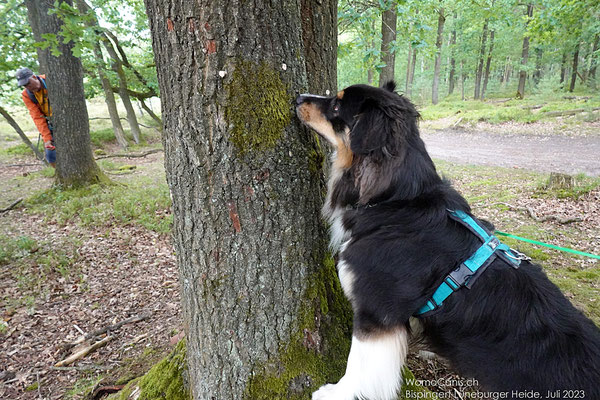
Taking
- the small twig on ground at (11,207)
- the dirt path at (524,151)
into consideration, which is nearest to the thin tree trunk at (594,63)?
the dirt path at (524,151)

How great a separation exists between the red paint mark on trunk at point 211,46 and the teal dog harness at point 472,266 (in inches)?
71.0

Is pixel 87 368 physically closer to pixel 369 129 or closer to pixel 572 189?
Result: pixel 369 129

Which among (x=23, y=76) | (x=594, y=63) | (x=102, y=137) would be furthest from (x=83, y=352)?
(x=594, y=63)

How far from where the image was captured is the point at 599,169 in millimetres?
9594

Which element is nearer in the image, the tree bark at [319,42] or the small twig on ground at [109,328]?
the tree bark at [319,42]

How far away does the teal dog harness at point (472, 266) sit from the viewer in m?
1.92

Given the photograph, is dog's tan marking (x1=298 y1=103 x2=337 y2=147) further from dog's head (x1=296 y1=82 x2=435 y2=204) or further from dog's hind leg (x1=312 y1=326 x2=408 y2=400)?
dog's hind leg (x1=312 y1=326 x2=408 y2=400)

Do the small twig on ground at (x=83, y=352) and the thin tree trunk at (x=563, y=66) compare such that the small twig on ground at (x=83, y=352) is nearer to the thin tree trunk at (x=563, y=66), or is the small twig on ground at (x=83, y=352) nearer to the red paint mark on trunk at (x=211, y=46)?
the red paint mark on trunk at (x=211, y=46)

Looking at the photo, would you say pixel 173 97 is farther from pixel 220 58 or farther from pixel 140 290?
pixel 140 290

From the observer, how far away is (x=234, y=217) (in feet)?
6.43

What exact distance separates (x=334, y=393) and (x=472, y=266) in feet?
3.92

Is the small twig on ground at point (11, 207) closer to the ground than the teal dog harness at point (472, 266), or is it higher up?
closer to the ground

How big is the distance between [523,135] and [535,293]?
16.9 metres

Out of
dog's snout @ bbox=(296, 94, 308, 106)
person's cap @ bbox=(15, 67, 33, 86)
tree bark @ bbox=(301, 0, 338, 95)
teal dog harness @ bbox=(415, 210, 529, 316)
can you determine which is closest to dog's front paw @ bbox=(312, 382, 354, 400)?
teal dog harness @ bbox=(415, 210, 529, 316)
